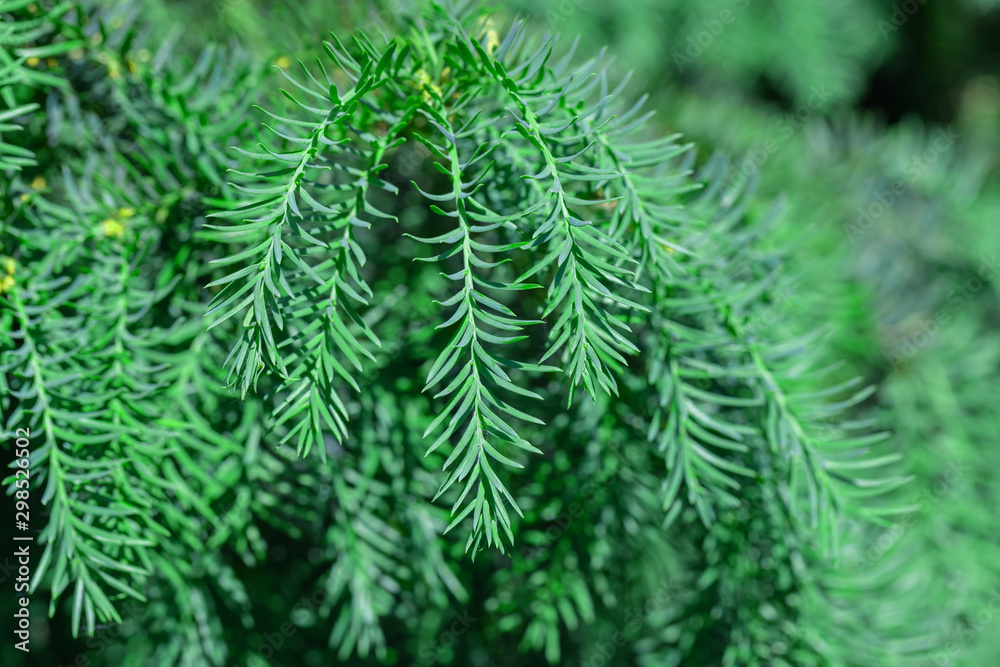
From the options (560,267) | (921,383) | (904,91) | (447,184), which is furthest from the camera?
(904,91)

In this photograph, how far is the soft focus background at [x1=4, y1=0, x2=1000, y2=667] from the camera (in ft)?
1.07

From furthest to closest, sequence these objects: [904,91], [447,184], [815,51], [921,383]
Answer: [904,91], [815,51], [921,383], [447,184]

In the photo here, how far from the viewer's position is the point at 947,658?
31 cm

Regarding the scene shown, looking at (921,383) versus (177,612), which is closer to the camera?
(177,612)

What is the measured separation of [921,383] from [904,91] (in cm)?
51

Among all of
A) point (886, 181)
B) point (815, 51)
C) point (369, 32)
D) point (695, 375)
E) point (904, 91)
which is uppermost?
point (904, 91)

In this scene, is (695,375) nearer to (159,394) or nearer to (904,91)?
(159,394)

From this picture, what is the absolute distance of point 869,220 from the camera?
0.54 meters

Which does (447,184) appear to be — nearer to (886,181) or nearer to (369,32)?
(369,32)

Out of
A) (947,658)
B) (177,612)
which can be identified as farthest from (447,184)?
(947,658)

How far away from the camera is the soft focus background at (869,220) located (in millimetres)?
327

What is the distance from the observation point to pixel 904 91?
81 cm

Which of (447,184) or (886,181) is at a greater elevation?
(886,181)

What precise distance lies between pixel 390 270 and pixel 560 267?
0.13 metres
